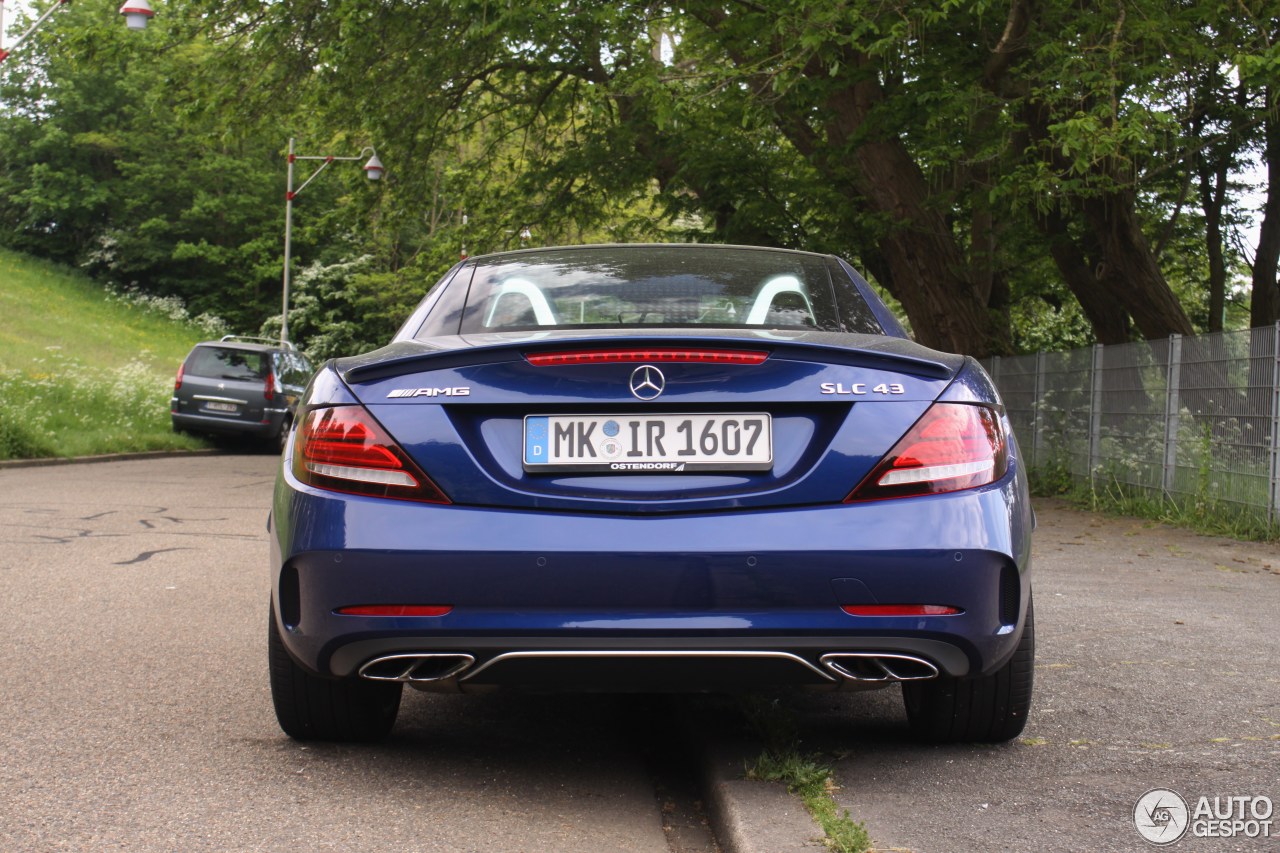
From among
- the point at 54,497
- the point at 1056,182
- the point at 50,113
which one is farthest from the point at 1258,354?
the point at 50,113

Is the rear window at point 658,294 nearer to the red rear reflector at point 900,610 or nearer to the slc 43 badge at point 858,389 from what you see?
the slc 43 badge at point 858,389

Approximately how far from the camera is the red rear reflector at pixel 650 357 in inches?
137

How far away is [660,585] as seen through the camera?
3.36 metres

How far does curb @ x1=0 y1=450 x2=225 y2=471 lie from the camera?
17419 millimetres

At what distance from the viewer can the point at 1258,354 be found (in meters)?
11.3

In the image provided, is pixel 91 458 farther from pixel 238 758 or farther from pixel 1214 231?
pixel 238 758

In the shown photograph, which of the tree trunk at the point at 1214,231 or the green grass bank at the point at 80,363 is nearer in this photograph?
the tree trunk at the point at 1214,231

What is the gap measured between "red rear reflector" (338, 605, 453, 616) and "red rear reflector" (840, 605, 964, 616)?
939mm

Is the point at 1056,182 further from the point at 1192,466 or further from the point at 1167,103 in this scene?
the point at 1192,466

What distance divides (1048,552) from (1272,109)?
5.51 m

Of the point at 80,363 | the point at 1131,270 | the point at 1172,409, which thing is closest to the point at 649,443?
the point at 1172,409

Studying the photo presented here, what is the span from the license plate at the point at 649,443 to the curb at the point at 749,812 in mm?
776

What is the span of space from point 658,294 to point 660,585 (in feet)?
4.24

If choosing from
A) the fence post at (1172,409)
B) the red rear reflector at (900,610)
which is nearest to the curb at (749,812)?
the red rear reflector at (900,610)
